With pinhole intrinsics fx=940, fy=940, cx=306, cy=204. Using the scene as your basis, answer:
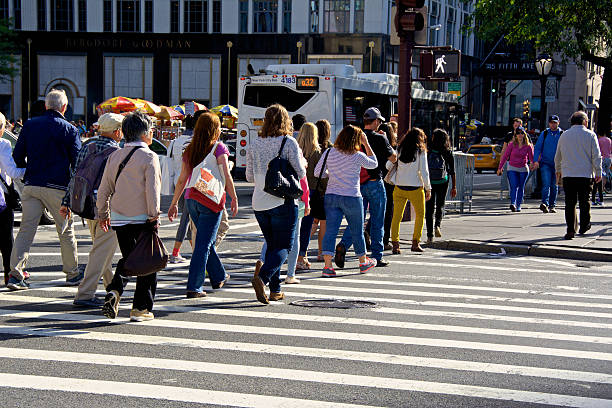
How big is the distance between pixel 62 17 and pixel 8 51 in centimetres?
377

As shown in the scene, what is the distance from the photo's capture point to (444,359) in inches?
265

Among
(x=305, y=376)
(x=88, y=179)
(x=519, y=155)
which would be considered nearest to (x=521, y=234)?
(x=519, y=155)

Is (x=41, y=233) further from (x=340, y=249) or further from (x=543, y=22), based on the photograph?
(x=543, y=22)

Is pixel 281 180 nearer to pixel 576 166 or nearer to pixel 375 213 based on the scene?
pixel 375 213

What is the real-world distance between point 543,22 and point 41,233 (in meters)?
18.8

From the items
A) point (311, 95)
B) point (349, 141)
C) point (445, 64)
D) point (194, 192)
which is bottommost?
point (194, 192)

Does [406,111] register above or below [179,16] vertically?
below

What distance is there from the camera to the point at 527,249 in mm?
13711

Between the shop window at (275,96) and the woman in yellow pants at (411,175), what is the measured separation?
12.8 meters

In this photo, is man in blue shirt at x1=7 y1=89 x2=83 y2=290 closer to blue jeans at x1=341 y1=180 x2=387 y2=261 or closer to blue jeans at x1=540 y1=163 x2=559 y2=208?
blue jeans at x1=341 y1=180 x2=387 y2=261

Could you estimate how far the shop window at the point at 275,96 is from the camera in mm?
25625

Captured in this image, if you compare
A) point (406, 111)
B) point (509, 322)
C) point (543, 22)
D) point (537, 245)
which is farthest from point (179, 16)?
point (509, 322)

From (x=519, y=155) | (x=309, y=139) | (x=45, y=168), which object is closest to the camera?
(x=45, y=168)

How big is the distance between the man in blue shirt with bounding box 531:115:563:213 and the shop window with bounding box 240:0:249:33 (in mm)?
36176
